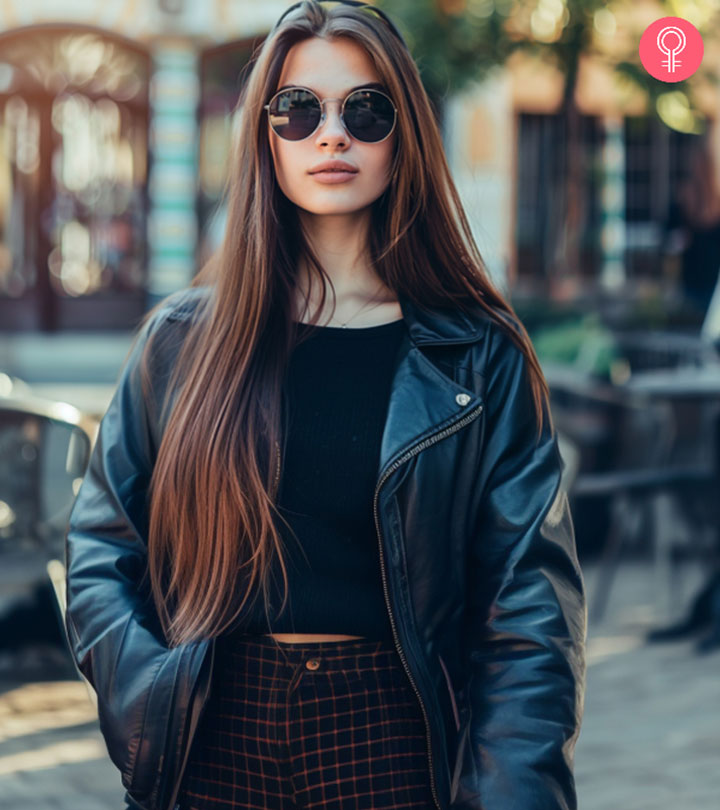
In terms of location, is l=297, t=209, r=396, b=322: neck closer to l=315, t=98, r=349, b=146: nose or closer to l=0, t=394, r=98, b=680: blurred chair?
l=315, t=98, r=349, b=146: nose

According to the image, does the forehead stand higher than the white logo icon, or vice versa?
the white logo icon

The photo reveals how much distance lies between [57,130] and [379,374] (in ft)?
45.2

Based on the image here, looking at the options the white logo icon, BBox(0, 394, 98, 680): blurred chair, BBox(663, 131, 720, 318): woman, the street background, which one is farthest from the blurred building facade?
BBox(0, 394, 98, 680): blurred chair

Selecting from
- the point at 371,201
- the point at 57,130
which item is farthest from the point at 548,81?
the point at 371,201

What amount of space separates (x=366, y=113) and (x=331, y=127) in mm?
55

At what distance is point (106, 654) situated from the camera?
70.7 inches

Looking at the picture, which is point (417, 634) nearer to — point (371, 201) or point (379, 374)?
point (379, 374)

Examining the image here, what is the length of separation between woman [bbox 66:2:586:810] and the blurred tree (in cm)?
742

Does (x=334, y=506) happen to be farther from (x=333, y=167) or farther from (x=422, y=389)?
(x=333, y=167)

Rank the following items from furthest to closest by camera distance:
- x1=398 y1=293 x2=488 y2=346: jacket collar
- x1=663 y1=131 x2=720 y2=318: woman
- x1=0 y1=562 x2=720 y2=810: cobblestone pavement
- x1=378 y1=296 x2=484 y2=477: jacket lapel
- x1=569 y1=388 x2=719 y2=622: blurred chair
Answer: x1=663 y1=131 x2=720 y2=318: woman < x1=569 y1=388 x2=719 y2=622: blurred chair < x1=0 y1=562 x2=720 y2=810: cobblestone pavement < x1=398 y1=293 x2=488 y2=346: jacket collar < x1=378 y1=296 x2=484 y2=477: jacket lapel

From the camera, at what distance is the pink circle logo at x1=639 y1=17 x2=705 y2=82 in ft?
31.7

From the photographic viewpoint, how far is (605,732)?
4.59m

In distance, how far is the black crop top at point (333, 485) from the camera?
69.6 inches

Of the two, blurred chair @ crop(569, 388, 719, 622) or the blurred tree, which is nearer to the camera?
blurred chair @ crop(569, 388, 719, 622)
